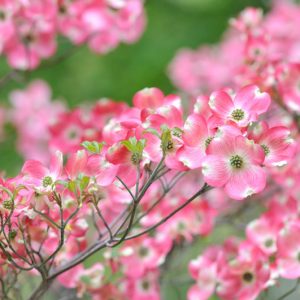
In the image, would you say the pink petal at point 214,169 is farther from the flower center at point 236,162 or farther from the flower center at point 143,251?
the flower center at point 143,251

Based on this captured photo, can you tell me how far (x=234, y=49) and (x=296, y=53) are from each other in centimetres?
34

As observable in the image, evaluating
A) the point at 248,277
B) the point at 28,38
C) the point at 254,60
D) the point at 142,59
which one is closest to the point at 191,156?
the point at 248,277

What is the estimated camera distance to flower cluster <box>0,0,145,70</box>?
1.13 m

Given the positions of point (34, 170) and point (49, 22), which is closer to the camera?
point (34, 170)

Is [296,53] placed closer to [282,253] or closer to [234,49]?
[234,49]

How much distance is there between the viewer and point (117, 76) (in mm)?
2217

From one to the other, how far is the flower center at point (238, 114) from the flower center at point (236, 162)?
0.14 feet

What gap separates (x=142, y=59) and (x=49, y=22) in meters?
1.10

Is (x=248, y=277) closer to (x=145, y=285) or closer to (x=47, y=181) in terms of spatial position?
(x=145, y=285)

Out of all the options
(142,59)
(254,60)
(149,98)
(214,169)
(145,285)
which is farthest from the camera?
(142,59)

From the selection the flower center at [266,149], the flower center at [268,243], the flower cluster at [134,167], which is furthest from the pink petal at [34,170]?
the flower center at [268,243]

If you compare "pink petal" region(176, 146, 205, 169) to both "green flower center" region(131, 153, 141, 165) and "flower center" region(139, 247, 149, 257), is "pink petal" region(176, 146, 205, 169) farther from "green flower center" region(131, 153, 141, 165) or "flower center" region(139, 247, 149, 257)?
"flower center" region(139, 247, 149, 257)

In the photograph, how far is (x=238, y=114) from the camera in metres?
0.76

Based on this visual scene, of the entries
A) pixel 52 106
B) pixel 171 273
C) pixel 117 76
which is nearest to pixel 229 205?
pixel 171 273
